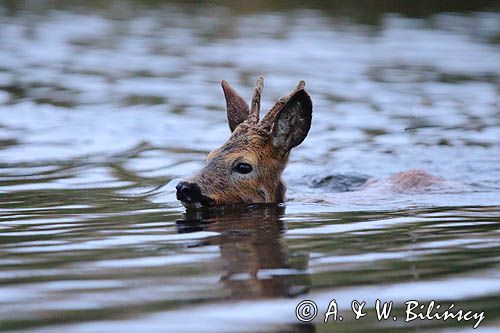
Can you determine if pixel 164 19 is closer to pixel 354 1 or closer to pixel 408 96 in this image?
pixel 354 1

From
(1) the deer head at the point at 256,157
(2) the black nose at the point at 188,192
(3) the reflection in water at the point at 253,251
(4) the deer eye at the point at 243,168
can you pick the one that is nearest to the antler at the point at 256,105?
(1) the deer head at the point at 256,157

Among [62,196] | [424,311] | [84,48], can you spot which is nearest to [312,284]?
[424,311]

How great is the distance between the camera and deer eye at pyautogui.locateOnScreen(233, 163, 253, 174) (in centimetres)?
863

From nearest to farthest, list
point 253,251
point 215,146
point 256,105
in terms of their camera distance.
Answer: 1. point 253,251
2. point 256,105
3. point 215,146

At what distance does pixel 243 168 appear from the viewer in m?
8.67

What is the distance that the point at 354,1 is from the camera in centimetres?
3092

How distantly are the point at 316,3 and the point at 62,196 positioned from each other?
22.4m

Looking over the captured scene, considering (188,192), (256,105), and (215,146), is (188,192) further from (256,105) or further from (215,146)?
(215,146)

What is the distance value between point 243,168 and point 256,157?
6.3 inches

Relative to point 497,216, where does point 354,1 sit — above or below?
above

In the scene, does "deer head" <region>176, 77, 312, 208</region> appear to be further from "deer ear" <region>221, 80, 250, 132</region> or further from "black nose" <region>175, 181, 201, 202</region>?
"deer ear" <region>221, 80, 250, 132</region>

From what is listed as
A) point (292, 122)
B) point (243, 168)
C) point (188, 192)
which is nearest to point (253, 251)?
point (188, 192)

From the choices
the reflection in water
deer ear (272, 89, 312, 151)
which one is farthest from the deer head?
the reflection in water

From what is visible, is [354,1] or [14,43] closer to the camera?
[14,43]
